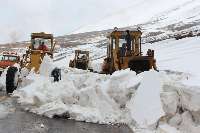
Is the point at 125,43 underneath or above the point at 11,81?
above

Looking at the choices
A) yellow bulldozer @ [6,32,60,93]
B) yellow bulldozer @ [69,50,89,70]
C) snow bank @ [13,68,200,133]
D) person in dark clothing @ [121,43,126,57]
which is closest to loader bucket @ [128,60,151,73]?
person in dark clothing @ [121,43,126,57]

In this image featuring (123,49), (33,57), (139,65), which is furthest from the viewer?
(123,49)

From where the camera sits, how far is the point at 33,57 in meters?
21.8

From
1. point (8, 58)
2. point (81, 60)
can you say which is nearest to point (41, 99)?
point (8, 58)

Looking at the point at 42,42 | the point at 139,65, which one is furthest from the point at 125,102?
the point at 42,42

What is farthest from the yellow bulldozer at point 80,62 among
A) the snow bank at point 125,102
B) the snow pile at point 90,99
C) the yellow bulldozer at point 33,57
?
the snow pile at point 90,99

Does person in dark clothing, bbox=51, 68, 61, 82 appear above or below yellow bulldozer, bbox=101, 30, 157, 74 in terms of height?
below

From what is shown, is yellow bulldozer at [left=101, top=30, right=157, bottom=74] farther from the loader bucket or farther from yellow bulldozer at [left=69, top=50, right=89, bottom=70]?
yellow bulldozer at [left=69, top=50, right=89, bottom=70]

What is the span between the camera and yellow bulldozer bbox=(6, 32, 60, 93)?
60.2ft

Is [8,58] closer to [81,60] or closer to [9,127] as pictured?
[81,60]

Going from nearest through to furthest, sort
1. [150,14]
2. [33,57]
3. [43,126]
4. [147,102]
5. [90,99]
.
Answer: [43,126], [147,102], [90,99], [33,57], [150,14]

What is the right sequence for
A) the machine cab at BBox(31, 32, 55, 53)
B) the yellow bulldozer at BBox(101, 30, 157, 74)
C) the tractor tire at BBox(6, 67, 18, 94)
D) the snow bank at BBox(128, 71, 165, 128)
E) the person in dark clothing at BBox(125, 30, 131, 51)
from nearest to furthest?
1. the snow bank at BBox(128, 71, 165, 128)
2. the tractor tire at BBox(6, 67, 18, 94)
3. the yellow bulldozer at BBox(101, 30, 157, 74)
4. the person in dark clothing at BBox(125, 30, 131, 51)
5. the machine cab at BBox(31, 32, 55, 53)

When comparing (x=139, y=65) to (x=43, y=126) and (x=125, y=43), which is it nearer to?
(x=125, y=43)

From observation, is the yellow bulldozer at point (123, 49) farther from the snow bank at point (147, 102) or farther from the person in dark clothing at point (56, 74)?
the snow bank at point (147, 102)
